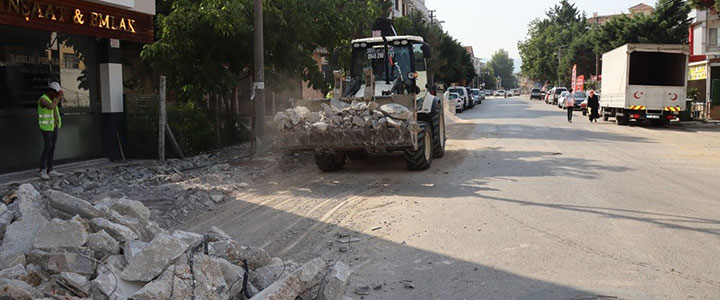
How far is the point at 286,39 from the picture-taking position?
16.3m

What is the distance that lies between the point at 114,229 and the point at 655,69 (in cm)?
2586

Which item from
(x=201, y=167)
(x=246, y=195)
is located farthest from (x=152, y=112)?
(x=246, y=195)

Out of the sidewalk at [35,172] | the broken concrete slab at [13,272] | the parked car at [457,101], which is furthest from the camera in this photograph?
the parked car at [457,101]

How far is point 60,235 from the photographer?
486cm

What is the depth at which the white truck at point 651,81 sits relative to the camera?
81.1 feet

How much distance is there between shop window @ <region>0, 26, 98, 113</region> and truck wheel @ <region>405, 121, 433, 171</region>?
24.2 ft

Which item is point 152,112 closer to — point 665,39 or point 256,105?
point 256,105

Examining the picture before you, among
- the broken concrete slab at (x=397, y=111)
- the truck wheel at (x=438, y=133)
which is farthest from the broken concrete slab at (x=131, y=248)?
the truck wheel at (x=438, y=133)

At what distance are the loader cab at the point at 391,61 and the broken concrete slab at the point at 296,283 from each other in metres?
8.74

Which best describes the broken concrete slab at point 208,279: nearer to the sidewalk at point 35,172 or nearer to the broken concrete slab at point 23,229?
the broken concrete slab at point 23,229

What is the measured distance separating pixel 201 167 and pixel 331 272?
8.79 m

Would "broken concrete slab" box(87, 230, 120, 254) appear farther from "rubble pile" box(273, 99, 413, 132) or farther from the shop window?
the shop window

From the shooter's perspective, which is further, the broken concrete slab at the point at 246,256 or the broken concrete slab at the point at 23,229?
the broken concrete slab at the point at 246,256

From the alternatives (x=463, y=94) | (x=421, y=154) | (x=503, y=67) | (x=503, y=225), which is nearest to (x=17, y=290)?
(x=503, y=225)
